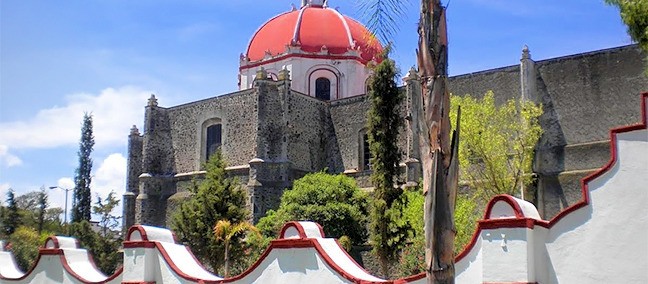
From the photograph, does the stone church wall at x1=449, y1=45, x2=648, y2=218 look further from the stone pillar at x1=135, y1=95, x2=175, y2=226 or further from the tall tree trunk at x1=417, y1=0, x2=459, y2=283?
the tall tree trunk at x1=417, y1=0, x2=459, y2=283

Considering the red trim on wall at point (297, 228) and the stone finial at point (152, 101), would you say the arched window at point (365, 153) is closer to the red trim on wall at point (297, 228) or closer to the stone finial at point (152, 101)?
the stone finial at point (152, 101)

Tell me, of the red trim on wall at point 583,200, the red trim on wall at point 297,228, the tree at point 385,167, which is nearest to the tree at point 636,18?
the red trim on wall at point 583,200

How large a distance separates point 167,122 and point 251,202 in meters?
8.77

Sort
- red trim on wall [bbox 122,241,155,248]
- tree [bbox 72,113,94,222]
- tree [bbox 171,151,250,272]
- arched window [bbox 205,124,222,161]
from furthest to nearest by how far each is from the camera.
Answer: tree [bbox 72,113,94,222], arched window [bbox 205,124,222,161], tree [bbox 171,151,250,272], red trim on wall [bbox 122,241,155,248]

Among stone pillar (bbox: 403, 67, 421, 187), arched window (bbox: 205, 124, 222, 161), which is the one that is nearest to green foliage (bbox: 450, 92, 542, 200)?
stone pillar (bbox: 403, 67, 421, 187)

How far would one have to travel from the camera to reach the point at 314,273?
1034 centimetres

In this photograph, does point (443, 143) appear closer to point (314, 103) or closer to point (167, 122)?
point (314, 103)

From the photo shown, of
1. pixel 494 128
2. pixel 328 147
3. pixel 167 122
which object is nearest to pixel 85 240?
pixel 167 122

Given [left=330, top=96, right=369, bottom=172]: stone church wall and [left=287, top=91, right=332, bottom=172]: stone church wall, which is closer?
[left=287, top=91, right=332, bottom=172]: stone church wall

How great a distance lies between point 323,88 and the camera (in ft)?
126

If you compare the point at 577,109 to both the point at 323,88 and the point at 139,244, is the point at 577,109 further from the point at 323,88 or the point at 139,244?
the point at 139,244

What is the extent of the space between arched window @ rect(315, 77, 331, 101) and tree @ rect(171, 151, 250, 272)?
11.1 metres

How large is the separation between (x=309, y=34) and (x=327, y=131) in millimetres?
5202

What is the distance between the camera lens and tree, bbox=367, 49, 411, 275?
2355 centimetres
